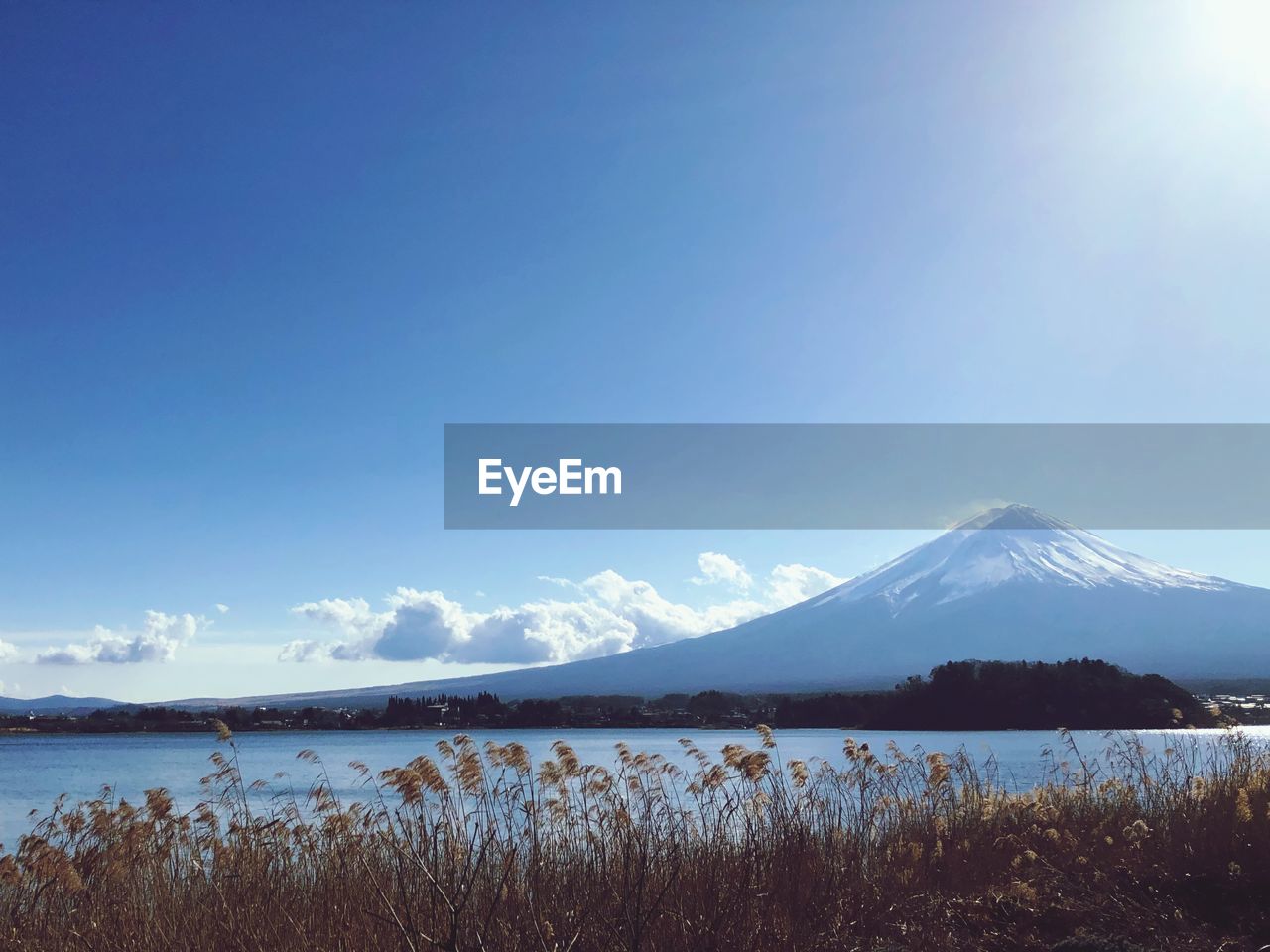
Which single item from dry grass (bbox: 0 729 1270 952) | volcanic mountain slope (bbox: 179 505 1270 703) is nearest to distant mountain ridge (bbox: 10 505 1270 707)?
volcanic mountain slope (bbox: 179 505 1270 703)

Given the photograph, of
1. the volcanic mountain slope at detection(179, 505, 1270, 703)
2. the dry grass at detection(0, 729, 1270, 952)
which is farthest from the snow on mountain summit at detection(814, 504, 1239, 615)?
the dry grass at detection(0, 729, 1270, 952)

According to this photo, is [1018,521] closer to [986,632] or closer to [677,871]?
[986,632]

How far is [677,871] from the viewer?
3.72 metres

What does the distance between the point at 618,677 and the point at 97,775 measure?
61434 millimetres

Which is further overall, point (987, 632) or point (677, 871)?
point (987, 632)

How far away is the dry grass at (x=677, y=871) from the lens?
468 cm

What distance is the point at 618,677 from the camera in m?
90.7

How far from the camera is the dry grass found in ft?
15.3

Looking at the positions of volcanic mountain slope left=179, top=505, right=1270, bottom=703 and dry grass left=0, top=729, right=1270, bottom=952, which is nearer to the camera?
dry grass left=0, top=729, right=1270, bottom=952

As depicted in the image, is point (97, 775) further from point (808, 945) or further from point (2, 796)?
point (808, 945)

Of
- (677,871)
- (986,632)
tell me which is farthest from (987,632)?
(677,871)

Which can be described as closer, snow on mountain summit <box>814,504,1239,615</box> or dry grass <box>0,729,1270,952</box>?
dry grass <box>0,729,1270,952</box>

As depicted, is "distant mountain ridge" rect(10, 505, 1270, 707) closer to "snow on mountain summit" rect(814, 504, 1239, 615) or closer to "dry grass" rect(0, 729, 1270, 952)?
"snow on mountain summit" rect(814, 504, 1239, 615)

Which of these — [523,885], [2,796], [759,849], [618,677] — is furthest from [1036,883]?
[618,677]
